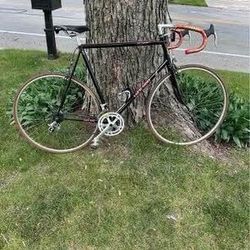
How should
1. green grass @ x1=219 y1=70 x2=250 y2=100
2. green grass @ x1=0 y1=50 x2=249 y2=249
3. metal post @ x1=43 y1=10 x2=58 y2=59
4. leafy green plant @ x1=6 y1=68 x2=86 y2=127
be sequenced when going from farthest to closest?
metal post @ x1=43 y1=10 x2=58 y2=59, green grass @ x1=219 y1=70 x2=250 y2=100, leafy green plant @ x1=6 y1=68 x2=86 y2=127, green grass @ x1=0 y1=50 x2=249 y2=249

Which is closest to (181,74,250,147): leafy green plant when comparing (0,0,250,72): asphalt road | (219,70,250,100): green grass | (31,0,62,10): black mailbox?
(219,70,250,100): green grass

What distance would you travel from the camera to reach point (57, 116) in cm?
403

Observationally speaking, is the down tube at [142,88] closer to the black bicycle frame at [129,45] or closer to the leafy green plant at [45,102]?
the black bicycle frame at [129,45]

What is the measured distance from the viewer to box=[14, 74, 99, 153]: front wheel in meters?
4.05

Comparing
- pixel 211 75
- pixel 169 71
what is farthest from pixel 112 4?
pixel 211 75

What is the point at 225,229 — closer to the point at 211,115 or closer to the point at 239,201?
the point at 239,201

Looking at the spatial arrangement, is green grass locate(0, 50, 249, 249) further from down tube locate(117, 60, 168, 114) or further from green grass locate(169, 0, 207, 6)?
green grass locate(169, 0, 207, 6)

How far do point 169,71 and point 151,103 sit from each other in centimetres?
34

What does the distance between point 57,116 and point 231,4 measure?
1443cm

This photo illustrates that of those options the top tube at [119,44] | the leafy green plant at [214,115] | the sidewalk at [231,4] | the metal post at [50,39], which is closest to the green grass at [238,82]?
the leafy green plant at [214,115]

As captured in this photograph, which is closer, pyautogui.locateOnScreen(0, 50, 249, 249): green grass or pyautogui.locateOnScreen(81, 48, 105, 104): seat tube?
pyautogui.locateOnScreen(0, 50, 249, 249): green grass

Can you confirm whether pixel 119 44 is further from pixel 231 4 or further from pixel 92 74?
pixel 231 4

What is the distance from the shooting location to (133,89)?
13.4 ft

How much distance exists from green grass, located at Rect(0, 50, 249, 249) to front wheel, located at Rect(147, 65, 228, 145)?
16 centimetres
